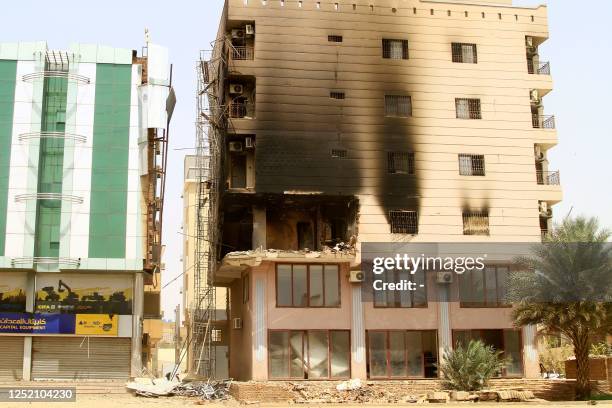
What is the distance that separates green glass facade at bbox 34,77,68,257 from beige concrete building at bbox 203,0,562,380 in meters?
11.2

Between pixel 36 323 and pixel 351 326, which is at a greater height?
pixel 36 323

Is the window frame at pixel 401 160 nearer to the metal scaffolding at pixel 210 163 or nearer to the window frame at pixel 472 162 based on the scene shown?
the window frame at pixel 472 162

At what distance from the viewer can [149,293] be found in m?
64.6

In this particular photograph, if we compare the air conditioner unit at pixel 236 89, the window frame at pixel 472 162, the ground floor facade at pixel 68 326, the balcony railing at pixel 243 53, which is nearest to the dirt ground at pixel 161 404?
the ground floor facade at pixel 68 326

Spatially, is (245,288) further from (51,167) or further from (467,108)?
(467,108)

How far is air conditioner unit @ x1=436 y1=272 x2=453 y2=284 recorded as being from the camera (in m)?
43.6

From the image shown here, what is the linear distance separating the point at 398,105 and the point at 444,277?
1010cm

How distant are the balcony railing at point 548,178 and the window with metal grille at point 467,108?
211 inches

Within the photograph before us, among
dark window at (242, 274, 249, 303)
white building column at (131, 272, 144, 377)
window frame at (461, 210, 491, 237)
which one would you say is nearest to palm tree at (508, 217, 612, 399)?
window frame at (461, 210, 491, 237)

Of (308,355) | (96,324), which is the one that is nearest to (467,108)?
(308,355)

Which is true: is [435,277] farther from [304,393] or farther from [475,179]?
[304,393]

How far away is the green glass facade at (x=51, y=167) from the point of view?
50031 mm

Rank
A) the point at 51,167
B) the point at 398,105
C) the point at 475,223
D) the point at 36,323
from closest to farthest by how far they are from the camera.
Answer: the point at 475,223 < the point at 398,105 < the point at 36,323 < the point at 51,167

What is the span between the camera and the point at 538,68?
49.0m
